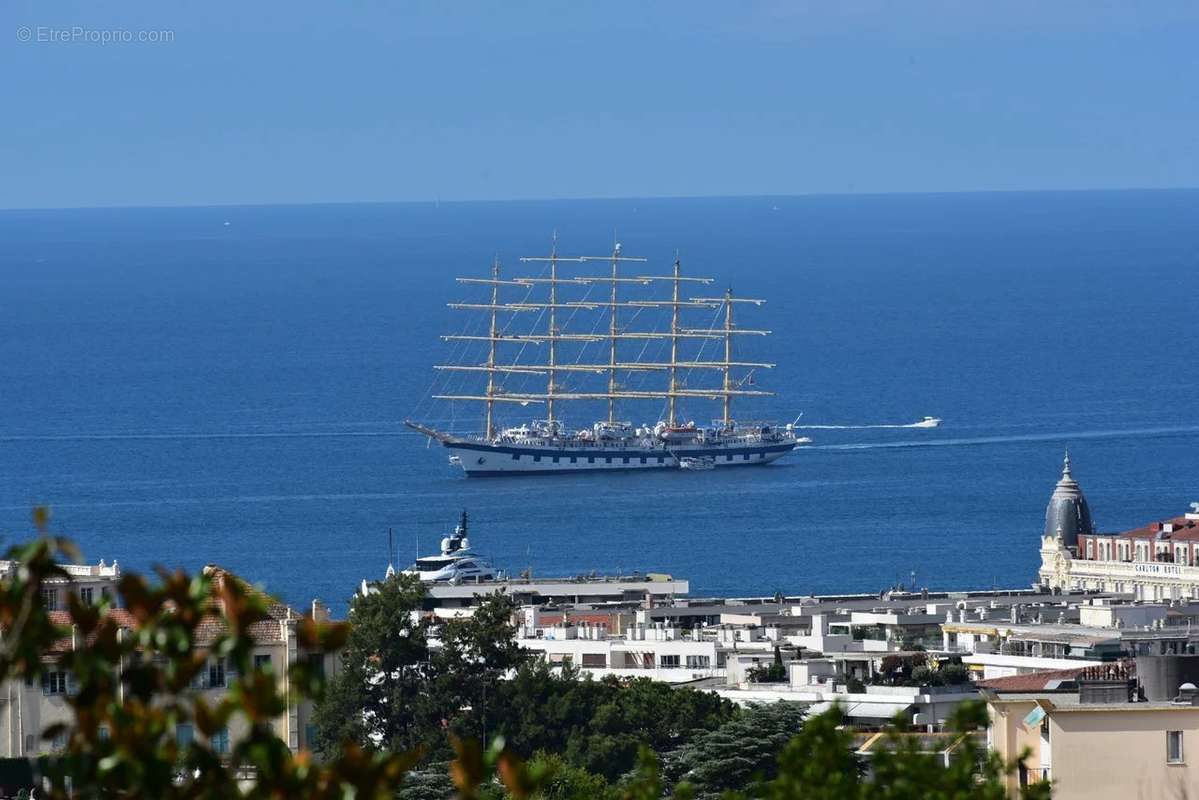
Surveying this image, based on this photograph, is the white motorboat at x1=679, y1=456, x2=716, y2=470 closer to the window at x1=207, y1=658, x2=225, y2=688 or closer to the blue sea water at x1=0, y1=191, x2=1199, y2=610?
the blue sea water at x1=0, y1=191, x2=1199, y2=610

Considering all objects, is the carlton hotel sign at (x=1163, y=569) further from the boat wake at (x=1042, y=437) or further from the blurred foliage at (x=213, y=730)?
the blurred foliage at (x=213, y=730)

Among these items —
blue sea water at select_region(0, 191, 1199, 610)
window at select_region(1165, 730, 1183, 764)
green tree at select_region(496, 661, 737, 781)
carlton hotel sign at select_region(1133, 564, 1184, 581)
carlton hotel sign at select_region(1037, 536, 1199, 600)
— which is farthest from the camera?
blue sea water at select_region(0, 191, 1199, 610)

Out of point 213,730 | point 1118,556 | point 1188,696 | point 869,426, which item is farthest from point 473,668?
point 869,426

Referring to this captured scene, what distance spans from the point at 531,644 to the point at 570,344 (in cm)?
13806

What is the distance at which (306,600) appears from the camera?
8019 cm

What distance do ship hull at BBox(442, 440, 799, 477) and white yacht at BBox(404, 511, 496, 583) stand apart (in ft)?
147

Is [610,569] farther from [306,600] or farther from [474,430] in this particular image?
[474,430]

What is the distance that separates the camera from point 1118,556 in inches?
2940

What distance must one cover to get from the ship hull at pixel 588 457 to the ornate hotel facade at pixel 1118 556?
5236cm

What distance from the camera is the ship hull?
131m

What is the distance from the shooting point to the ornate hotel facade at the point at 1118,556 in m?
71.4

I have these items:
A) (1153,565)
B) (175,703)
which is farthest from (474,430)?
(175,703)

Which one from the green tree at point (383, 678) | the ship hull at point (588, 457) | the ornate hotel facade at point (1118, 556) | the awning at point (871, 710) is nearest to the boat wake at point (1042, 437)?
the ship hull at point (588, 457)

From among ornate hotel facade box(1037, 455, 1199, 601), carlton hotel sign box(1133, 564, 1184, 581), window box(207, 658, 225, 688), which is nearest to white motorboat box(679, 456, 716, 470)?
ornate hotel facade box(1037, 455, 1199, 601)
